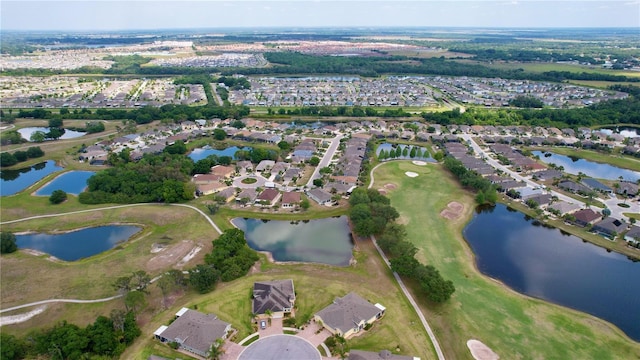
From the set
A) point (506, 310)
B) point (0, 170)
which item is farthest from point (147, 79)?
point (506, 310)

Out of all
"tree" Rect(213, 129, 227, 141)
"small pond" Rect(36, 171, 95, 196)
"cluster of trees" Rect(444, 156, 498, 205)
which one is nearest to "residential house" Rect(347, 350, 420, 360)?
"cluster of trees" Rect(444, 156, 498, 205)

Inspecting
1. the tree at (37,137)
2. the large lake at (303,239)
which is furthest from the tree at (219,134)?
the large lake at (303,239)

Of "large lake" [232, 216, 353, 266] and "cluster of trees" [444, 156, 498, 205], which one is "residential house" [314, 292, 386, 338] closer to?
"large lake" [232, 216, 353, 266]

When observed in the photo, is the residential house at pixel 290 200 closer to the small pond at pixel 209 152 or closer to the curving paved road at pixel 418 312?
the curving paved road at pixel 418 312

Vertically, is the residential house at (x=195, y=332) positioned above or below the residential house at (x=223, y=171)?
below

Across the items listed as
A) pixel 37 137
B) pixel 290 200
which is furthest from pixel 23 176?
pixel 290 200

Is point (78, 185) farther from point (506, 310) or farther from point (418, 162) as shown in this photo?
point (506, 310)
